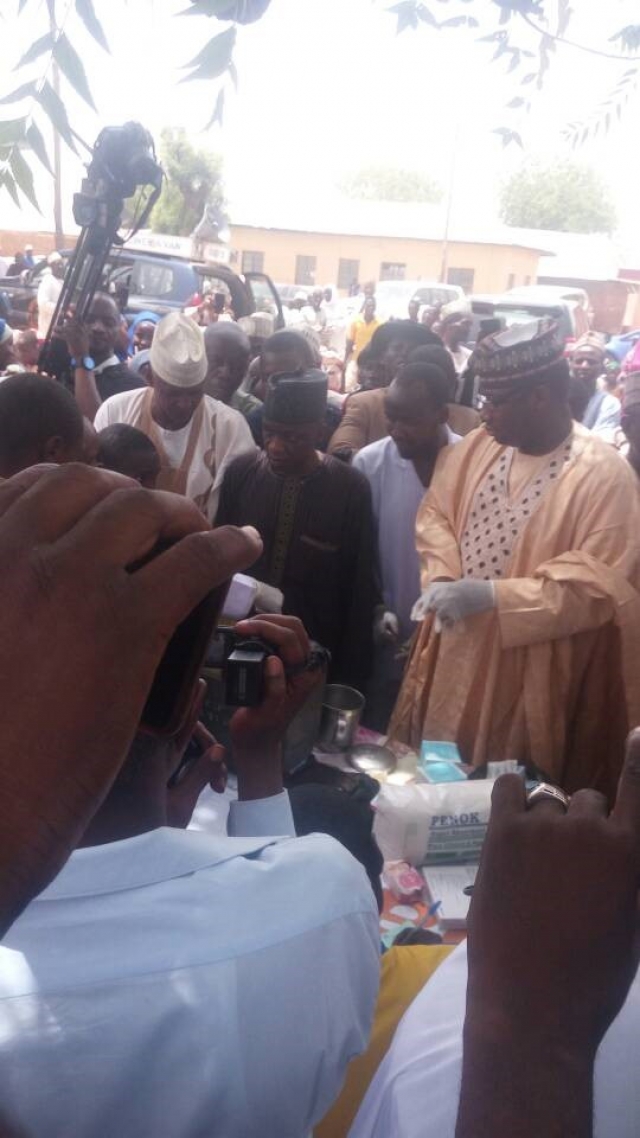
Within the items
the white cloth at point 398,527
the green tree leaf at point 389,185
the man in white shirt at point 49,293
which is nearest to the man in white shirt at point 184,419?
the white cloth at point 398,527

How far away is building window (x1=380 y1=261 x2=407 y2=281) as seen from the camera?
30797mm

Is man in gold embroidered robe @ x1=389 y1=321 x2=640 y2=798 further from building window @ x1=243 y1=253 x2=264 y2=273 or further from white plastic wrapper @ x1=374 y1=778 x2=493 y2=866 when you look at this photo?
building window @ x1=243 y1=253 x2=264 y2=273

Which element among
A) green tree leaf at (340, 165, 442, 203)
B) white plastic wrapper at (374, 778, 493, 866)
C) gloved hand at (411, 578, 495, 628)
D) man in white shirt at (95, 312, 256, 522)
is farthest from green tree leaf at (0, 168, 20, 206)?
green tree leaf at (340, 165, 442, 203)

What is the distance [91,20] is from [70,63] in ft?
0.24

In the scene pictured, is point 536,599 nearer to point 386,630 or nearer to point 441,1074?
point 386,630

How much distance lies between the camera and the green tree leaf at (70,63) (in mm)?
1331

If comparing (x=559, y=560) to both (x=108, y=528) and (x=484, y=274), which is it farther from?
(x=484, y=274)

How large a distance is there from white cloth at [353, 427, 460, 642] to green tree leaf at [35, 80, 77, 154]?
7.70ft

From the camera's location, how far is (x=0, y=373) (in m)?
5.63

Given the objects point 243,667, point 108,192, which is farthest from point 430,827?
point 108,192

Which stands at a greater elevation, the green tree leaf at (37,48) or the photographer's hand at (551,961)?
the green tree leaf at (37,48)

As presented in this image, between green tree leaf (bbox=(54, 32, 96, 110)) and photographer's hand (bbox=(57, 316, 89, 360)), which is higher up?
green tree leaf (bbox=(54, 32, 96, 110))

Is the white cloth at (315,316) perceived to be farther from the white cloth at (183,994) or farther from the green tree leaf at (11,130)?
the white cloth at (183,994)

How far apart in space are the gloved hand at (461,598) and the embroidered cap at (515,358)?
70 centimetres
